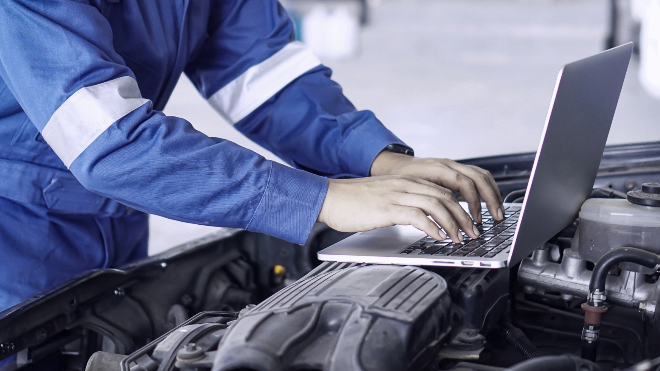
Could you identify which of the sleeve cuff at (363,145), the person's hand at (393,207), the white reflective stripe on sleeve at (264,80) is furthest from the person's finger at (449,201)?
the white reflective stripe on sleeve at (264,80)

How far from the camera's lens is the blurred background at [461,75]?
4531mm

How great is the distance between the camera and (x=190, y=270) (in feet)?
4.08

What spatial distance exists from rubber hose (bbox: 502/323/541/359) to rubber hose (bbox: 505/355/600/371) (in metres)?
0.11

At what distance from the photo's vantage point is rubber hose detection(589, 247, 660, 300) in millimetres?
821

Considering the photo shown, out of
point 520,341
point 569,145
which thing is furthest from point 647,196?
point 520,341

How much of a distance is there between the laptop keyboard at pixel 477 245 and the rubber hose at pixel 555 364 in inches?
7.3

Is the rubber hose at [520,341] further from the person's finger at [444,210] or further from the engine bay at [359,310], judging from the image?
the person's finger at [444,210]

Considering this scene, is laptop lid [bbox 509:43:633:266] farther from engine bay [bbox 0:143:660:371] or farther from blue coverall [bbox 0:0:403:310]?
blue coverall [bbox 0:0:403:310]

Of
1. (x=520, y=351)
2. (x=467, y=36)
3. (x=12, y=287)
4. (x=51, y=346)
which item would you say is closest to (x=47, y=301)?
(x=51, y=346)

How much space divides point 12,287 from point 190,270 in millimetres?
314

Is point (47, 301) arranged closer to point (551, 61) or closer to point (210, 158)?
point (210, 158)

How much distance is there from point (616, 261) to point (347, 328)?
1.26 feet

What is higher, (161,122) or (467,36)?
(467,36)

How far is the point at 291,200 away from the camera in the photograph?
0.90 metres
